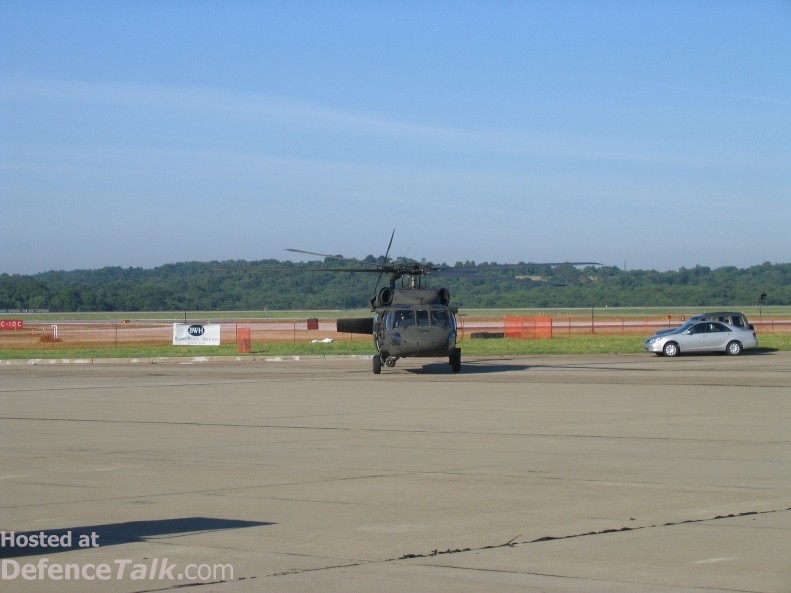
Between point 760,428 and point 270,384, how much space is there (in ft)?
45.7

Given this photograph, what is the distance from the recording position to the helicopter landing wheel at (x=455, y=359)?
96.8 ft

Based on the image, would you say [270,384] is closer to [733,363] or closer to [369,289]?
[733,363]

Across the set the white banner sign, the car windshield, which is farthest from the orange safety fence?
the white banner sign

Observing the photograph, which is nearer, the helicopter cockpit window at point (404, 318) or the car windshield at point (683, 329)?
the helicopter cockpit window at point (404, 318)

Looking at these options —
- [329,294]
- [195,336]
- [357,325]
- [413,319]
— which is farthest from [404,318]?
[329,294]

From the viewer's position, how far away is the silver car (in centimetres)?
3838

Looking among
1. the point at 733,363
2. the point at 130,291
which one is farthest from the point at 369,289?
the point at 733,363

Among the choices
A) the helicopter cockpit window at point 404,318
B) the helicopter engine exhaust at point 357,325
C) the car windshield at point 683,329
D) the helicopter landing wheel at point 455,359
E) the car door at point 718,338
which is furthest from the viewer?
the car windshield at point 683,329

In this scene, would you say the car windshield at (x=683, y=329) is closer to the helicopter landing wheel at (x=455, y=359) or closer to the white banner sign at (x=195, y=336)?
the helicopter landing wheel at (x=455, y=359)

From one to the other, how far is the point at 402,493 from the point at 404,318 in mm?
18859

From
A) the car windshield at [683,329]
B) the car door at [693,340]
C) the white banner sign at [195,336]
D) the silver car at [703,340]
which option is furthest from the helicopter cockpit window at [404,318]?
the white banner sign at [195,336]

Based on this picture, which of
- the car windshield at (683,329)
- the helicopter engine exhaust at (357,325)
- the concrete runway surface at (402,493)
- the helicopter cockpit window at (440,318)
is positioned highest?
the helicopter cockpit window at (440,318)

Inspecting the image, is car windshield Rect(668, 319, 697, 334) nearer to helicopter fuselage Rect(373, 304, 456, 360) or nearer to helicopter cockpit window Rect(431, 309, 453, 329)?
helicopter fuselage Rect(373, 304, 456, 360)

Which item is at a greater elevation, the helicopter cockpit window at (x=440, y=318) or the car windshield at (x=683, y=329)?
the helicopter cockpit window at (x=440, y=318)
